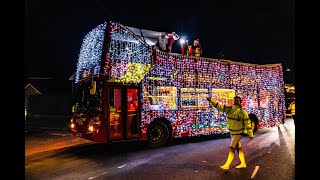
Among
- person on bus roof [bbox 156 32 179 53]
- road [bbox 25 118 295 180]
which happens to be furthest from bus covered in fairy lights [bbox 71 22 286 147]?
road [bbox 25 118 295 180]

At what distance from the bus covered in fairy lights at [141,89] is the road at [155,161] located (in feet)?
2.30

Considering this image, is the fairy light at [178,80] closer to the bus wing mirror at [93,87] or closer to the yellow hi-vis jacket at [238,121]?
the bus wing mirror at [93,87]

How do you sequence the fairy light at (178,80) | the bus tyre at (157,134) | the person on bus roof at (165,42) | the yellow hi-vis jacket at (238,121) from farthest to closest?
the person on bus roof at (165,42) → the bus tyre at (157,134) → the fairy light at (178,80) → the yellow hi-vis jacket at (238,121)

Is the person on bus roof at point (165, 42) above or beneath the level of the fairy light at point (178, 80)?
above

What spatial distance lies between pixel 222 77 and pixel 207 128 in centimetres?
239

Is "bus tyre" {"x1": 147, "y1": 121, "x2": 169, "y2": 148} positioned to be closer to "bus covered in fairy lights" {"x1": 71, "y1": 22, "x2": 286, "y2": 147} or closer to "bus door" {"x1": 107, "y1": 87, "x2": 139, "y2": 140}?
"bus covered in fairy lights" {"x1": 71, "y1": 22, "x2": 286, "y2": 147}

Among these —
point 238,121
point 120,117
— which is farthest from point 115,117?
point 238,121

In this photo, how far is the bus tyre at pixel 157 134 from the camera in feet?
34.3

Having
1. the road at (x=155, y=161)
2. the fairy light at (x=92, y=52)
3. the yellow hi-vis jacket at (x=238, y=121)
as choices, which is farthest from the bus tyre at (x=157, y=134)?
the yellow hi-vis jacket at (x=238, y=121)

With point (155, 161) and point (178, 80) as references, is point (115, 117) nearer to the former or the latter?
point (155, 161)

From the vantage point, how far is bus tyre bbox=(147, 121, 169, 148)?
1045cm

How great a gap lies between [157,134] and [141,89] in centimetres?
182

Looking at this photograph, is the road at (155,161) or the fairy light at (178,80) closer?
the road at (155,161)

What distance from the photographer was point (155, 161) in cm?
804
